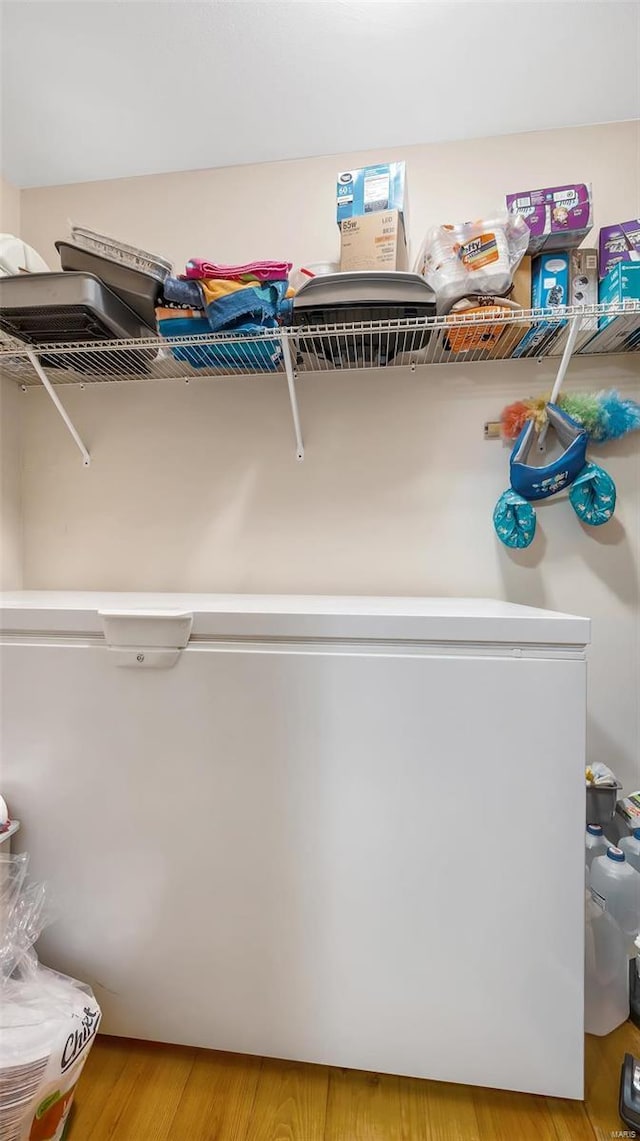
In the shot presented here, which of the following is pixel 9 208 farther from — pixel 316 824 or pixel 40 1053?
pixel 40 1053

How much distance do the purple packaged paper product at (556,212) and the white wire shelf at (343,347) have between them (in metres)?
0.18

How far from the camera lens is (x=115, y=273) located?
111 centimetres

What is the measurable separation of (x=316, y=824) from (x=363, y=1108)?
51cm

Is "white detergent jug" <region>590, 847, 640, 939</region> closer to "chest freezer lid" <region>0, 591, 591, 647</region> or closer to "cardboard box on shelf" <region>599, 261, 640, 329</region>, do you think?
"chest freezer lid" <region>0, 591, 591, 647</region>

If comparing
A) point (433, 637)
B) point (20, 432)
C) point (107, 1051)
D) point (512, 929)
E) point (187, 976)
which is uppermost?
point (20, 432)

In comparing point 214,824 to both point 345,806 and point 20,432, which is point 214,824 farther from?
point 20,432

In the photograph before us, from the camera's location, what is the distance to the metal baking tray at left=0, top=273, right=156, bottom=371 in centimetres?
107

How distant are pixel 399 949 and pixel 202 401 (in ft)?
4.70

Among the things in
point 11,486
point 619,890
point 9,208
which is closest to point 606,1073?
point 619,890

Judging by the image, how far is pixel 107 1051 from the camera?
0.97 meters

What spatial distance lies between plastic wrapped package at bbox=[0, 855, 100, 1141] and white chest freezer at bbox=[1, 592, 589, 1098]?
0.05 metres

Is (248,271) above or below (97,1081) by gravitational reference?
above

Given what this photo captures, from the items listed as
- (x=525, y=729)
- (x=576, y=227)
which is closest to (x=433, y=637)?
(x=525, y=729)

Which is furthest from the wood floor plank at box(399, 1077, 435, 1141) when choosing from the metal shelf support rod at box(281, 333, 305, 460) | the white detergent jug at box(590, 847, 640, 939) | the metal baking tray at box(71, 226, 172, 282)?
the metal baking tray at box(71, 226, 172, 282)
